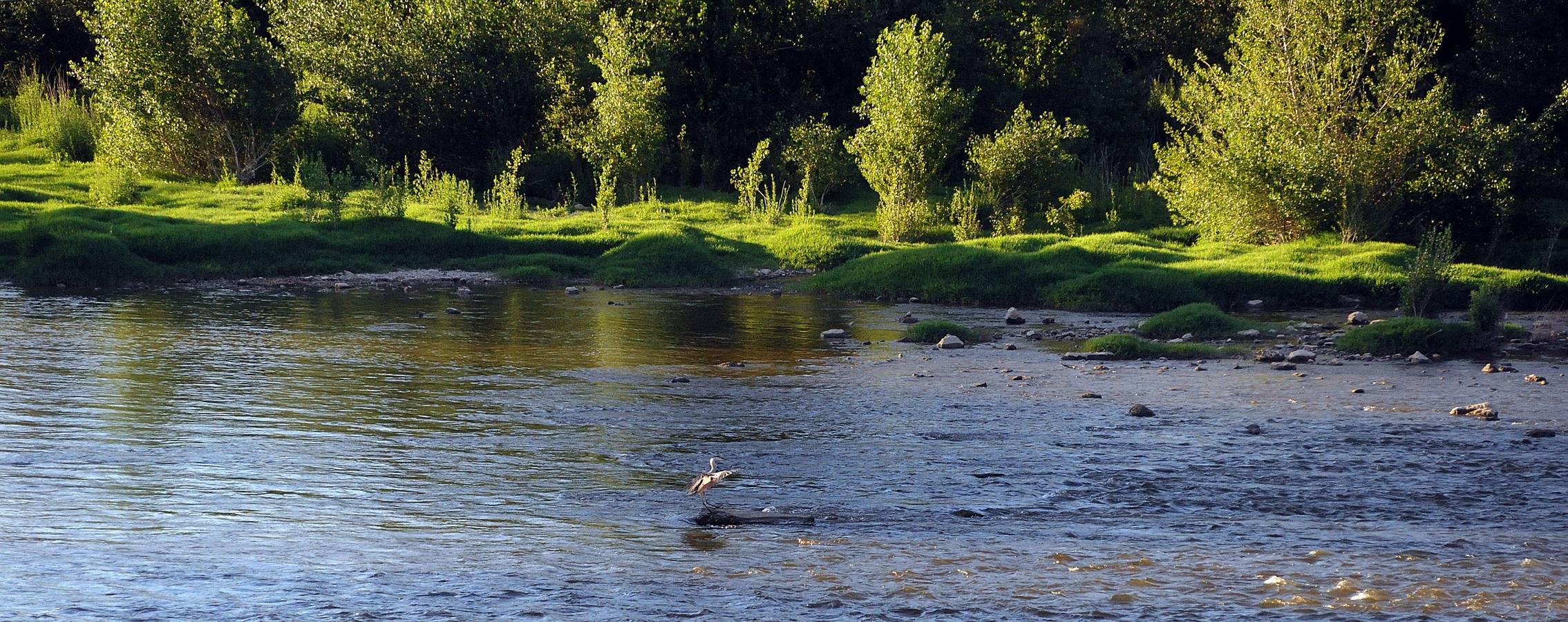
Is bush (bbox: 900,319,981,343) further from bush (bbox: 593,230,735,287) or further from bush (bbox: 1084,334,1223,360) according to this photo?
bush (bbox: 593,230,735,287)

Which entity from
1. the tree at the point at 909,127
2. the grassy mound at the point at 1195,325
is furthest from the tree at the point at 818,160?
the grassy mound at the point at 1195,325

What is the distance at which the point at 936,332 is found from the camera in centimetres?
1256

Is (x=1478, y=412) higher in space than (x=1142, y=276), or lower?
lower

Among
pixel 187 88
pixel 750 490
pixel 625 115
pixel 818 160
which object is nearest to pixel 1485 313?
pixel 750 490

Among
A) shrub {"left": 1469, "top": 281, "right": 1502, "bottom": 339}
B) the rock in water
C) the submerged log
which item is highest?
shrub {"left": 1469, "top": 281, "right": 1502, "bottom": 339}

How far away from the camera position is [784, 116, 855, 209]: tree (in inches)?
981

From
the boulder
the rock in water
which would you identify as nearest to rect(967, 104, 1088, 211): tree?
the rock in water

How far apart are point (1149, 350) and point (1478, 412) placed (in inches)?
136

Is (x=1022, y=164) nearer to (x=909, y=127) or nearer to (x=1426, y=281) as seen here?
(x=909, y=127)

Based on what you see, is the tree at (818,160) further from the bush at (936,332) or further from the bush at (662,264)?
the bush at (936,332)

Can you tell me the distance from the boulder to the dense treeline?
10736 mm

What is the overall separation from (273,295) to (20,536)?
11377 mm

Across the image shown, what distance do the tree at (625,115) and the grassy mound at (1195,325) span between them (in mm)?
13269

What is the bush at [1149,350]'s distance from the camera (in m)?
11.5
